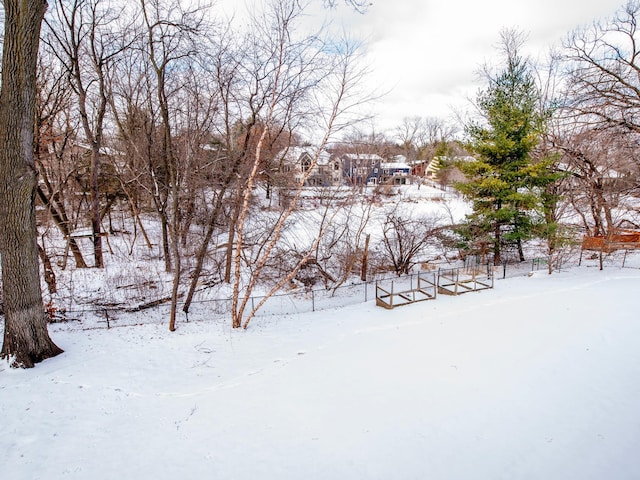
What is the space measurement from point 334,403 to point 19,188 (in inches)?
278

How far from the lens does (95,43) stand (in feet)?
41.5

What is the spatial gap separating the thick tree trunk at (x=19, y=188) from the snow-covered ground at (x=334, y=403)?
2.51 ft

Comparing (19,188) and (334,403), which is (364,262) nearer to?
(334,403)

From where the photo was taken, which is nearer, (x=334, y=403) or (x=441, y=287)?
(x=334, y=403)

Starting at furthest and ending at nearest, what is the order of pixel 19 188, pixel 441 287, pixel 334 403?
pixel 441 287 < pixel 19 188 < pixel 334 403

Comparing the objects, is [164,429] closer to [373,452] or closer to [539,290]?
[373,452]

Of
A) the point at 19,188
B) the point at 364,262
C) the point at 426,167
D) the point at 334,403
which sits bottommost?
the point at 334,403

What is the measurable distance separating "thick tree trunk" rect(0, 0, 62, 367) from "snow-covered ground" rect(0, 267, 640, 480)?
765 millimetres

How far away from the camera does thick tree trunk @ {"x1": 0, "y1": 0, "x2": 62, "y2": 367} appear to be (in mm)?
5652

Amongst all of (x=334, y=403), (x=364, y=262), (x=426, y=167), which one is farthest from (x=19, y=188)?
(x=426, y=167)

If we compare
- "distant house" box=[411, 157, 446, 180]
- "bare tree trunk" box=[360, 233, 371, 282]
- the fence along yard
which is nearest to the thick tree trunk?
the fence along yard

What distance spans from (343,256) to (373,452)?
11.7 m

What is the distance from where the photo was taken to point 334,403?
5508 mm

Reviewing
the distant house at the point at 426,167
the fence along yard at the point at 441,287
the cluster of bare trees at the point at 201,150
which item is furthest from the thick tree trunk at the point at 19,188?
the distant house at the point at 426,167
